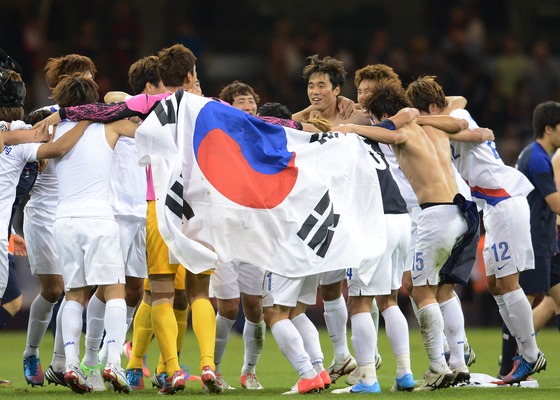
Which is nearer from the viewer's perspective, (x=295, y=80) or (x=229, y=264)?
(x=229, y=264)

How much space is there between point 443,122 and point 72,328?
326cm

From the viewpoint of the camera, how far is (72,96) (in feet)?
18.2

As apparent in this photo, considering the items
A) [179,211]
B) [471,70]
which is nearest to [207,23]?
[471,70]

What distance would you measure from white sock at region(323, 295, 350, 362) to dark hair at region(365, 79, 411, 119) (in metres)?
1.57

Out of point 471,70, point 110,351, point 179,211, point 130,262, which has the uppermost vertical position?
point 471,70

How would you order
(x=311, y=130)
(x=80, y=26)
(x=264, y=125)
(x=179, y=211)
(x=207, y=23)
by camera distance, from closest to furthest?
(x=179, y=211)
(x=264, y=125)
(x=311, y=130)
(x=80, y=26)
(x=207, y=23)

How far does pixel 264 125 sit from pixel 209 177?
22.6 inches

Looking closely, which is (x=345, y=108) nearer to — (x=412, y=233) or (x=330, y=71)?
(x=330, y=71)

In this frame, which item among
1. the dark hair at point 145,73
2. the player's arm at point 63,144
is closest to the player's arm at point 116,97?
the dark hair at point 145,73

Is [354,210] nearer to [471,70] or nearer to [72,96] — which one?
[72,96]

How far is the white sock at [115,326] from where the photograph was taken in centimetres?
510

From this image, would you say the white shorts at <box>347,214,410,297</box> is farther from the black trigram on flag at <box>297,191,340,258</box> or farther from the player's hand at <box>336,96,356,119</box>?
the player's hand at <box>336,96,356,119</box>

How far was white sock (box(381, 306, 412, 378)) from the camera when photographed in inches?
211

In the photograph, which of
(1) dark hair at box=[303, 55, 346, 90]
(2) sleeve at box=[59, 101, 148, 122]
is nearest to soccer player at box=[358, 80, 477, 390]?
(1) dark hair at box=[303, 55, 346, 90]
